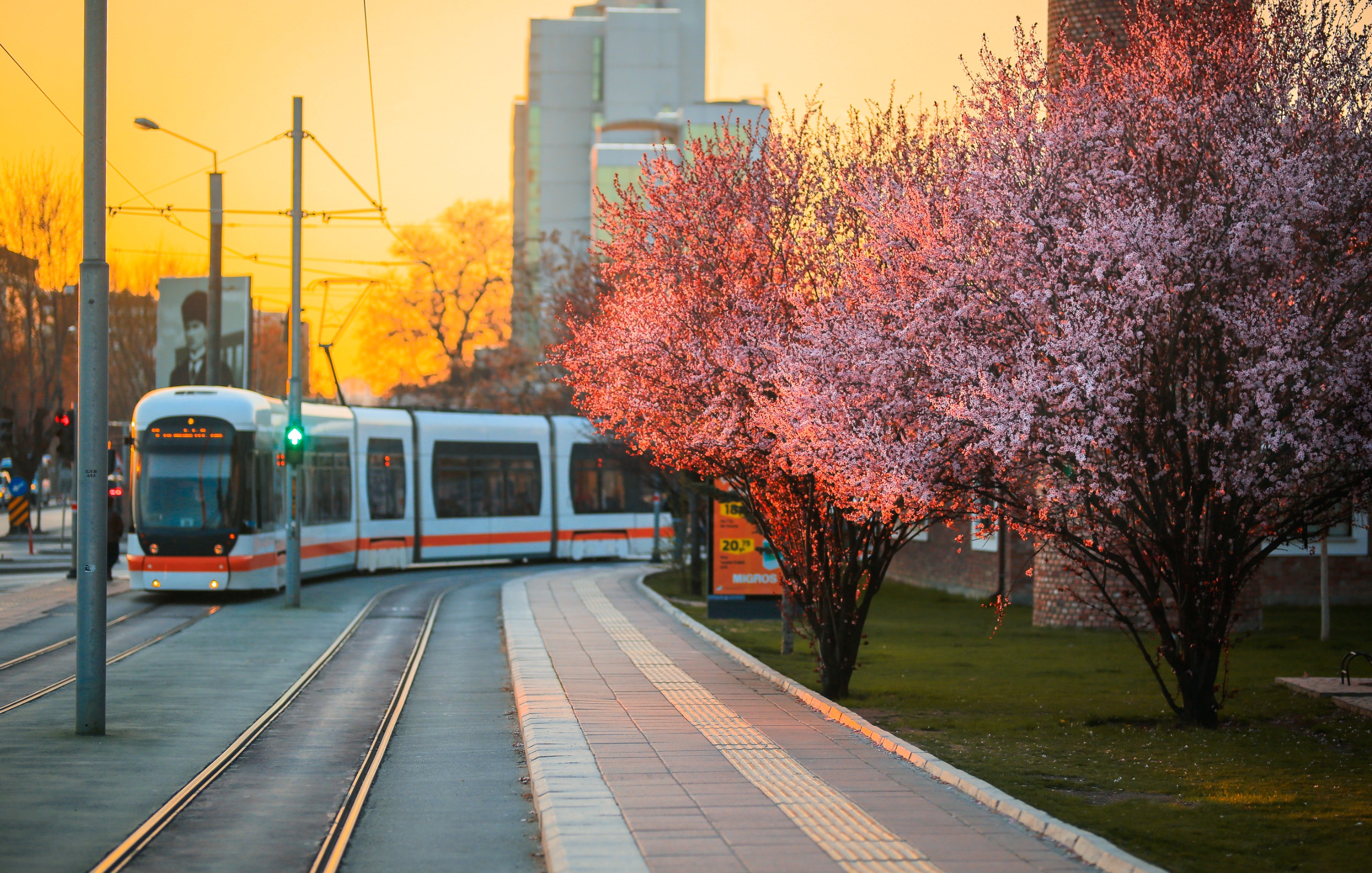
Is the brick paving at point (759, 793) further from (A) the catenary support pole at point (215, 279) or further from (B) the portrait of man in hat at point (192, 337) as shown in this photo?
(B) the portrait of man in hat at point (192, 337)

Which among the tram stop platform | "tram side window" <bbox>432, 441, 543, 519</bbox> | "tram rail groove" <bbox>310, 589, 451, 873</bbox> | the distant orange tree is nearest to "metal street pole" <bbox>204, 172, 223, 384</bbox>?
"tram side window" <bbox>432, 441, 543, 519</bbox>

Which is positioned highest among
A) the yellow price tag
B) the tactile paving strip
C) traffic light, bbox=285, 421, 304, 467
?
traffic light, bbox=285, 421, 304, 467

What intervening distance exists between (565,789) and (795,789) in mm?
1518

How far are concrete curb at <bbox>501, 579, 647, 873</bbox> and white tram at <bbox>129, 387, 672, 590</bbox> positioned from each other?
10.6 metres

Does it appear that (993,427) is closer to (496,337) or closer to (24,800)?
(24,800)

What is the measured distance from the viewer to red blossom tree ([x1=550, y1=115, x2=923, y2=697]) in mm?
15148

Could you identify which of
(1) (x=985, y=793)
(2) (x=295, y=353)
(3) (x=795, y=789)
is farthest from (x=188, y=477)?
(1) (x=985, y=793)

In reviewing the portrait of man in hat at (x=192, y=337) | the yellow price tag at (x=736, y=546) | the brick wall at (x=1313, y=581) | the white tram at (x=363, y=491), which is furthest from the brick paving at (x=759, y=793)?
the portrait of man in hat at (x=192, y=337)

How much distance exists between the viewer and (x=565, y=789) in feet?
31.2

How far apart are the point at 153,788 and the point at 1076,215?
8824 mm

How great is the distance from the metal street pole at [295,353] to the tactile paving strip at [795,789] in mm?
10045

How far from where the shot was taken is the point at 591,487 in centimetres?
4028

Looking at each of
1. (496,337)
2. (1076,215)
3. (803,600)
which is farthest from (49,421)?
(1076,215)

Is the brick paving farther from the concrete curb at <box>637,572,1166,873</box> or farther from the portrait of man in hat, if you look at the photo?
the portrait of man in hat
